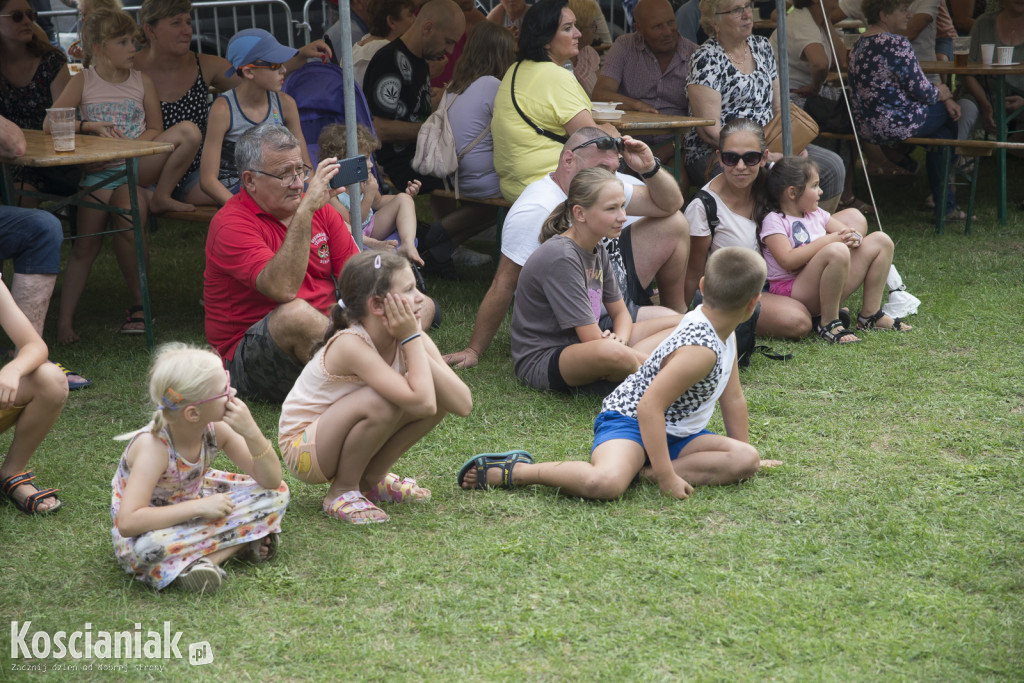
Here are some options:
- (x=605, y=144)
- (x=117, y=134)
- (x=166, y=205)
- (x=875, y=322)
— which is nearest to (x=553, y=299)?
(x=605, y=144)

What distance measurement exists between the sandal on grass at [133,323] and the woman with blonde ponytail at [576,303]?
86.8 inches

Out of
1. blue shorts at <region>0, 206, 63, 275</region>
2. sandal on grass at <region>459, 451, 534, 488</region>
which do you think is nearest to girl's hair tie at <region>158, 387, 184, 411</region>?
sandal on grass at <region>459, 451, 534, 488</region>

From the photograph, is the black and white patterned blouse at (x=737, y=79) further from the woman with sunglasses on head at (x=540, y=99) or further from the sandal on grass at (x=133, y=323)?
the sandal on grass at (x=133, y=323)

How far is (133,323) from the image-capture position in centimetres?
534

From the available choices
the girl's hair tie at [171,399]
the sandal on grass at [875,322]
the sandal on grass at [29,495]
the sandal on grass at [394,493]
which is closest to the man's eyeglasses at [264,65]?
the sandal on grass at [29,495]

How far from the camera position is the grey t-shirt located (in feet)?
12.9

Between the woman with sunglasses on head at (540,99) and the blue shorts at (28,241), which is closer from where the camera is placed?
the blue shorts at (28,241)

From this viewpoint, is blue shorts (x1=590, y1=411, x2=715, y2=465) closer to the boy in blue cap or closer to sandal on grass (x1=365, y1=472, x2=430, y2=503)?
sandal on grass (x1=365, y1=472, x2=430, y2=503)

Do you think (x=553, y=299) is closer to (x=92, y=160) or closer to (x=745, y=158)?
(x=745, y=158)

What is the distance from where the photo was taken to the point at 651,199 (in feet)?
15.4

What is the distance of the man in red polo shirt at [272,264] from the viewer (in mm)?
3844

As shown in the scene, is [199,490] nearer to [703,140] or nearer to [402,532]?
[402,532]

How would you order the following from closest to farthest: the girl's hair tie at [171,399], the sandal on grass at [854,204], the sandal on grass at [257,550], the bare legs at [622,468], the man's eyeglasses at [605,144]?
the girl's hair tie at [171,399]
the sandal on grass at [257,550]
the bare legs at [622,468]
the man's eyeglasses at [605,144]
the sandal on grass at [854,204]

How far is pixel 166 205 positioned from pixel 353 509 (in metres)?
3.00
